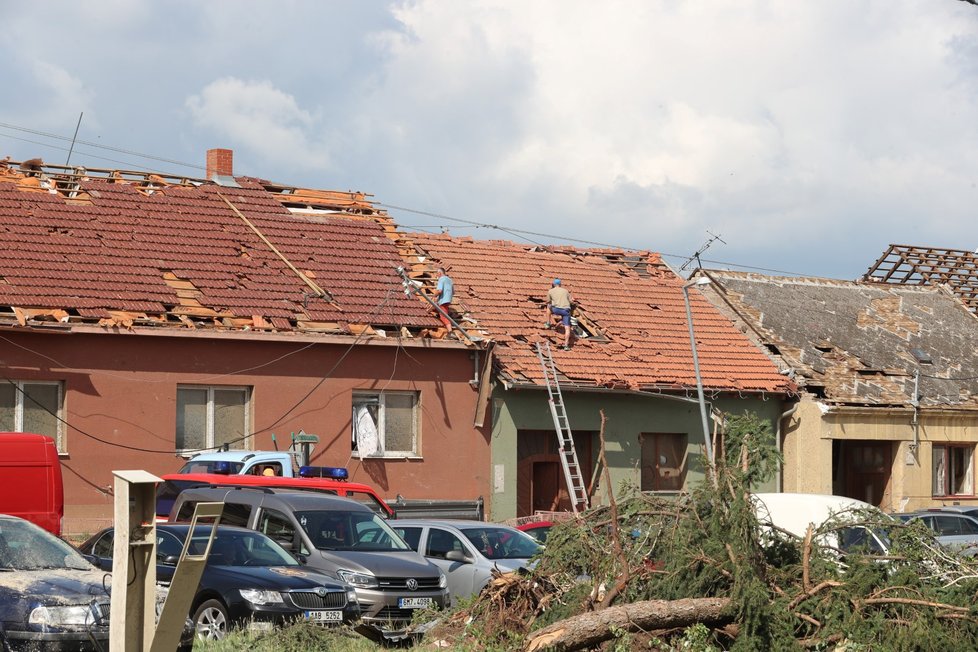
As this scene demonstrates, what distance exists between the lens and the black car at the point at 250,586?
13.6 meters

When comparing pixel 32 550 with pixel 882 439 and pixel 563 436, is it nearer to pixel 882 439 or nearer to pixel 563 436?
pixel 563 436

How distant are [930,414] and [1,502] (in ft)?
74.5

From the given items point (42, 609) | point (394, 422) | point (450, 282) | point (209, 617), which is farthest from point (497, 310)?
point (42, 609)

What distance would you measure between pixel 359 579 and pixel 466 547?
98.5 inches

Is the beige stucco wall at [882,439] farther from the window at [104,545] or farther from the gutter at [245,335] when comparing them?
the window at [104,545]

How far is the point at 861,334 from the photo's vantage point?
34.8 meters

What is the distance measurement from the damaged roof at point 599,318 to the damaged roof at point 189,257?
1.87 metres

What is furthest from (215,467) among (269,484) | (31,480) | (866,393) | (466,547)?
(866,393)

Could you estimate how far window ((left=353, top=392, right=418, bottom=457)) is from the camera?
26141 millimetres

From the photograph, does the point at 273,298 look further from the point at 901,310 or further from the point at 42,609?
the point at 901,310

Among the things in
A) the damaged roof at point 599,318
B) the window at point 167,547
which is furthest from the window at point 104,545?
the damaged roof at point 599,318

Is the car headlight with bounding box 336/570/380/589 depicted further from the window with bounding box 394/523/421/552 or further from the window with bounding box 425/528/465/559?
the window with bounding box 394/523/421/552

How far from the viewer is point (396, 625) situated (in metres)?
15.1

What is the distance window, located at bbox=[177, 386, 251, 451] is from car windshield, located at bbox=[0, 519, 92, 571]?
36.7 feet
